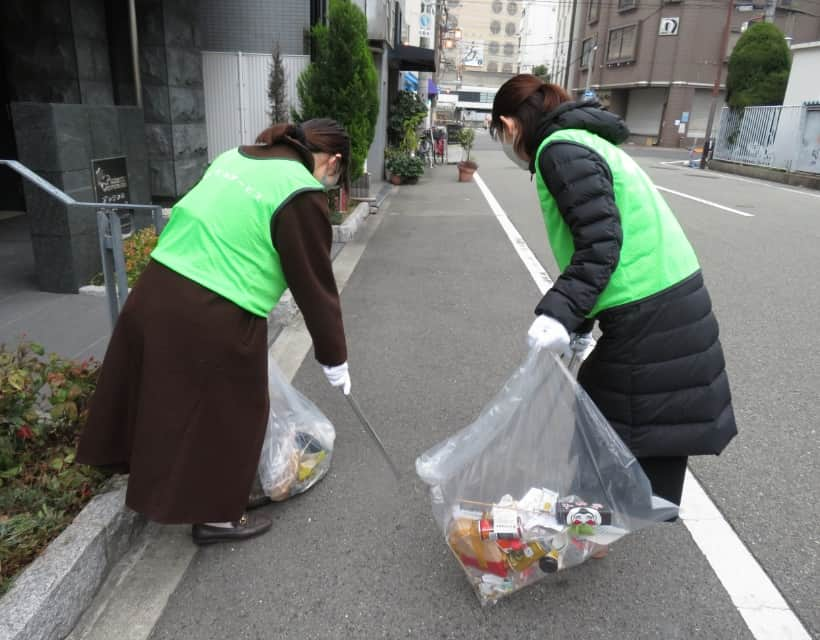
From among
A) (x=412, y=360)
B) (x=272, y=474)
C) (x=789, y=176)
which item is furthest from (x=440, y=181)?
(x=272, y=474)

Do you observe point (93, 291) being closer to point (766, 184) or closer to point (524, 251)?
point (524, 251)

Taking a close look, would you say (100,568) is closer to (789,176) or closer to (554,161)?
(554,161)

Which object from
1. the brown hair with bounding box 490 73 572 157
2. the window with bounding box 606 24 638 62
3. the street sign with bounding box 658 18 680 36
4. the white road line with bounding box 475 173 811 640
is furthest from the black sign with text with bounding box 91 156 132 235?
the window with bounding box 606 24 638 62

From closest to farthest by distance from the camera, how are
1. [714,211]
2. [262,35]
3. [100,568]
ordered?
[100,568] < [262,35] < [714,211]

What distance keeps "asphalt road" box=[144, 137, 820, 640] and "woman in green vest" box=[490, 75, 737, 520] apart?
22.8 inches

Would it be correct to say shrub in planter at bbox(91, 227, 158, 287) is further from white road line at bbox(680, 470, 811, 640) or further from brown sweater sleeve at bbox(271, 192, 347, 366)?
white road line at bbox(680, 470, 811, 640)

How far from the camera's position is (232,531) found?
99.9 inches

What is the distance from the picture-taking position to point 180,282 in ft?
6.79

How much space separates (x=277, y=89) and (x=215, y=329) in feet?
25.6

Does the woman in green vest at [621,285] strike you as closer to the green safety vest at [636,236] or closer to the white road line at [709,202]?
the green safety vest at [636,236]

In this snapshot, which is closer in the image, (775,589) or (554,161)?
(554,161)

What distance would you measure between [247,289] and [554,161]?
1.06 metres

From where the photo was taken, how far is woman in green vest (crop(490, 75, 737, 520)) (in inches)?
74.2

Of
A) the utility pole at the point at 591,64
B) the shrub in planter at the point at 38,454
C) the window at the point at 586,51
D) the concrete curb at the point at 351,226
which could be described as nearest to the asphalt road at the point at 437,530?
the shrub in planter at the point at 38,454
